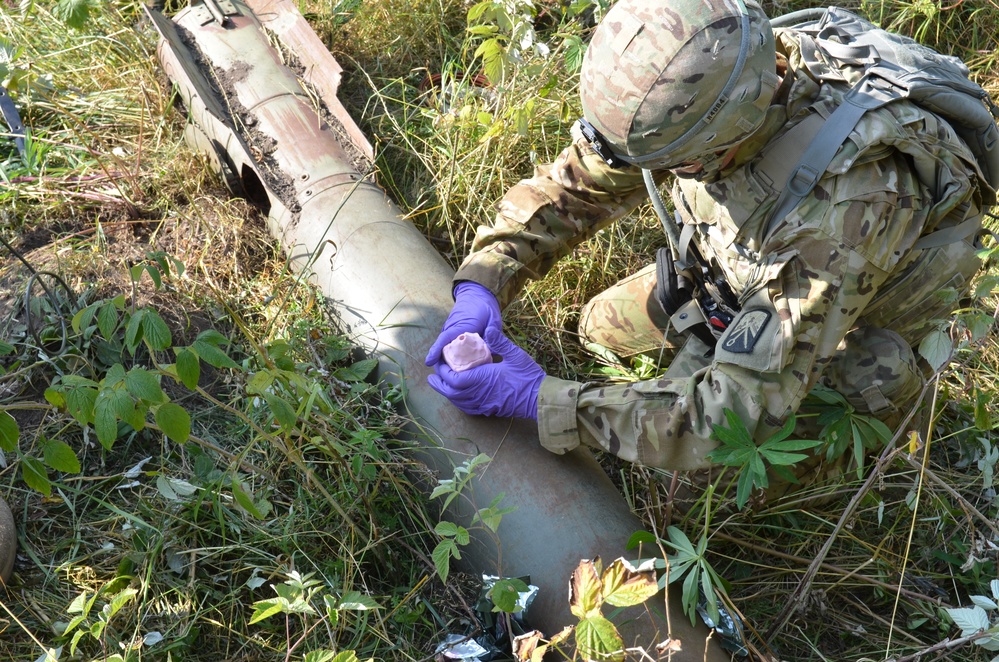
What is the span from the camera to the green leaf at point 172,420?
5.90 ft

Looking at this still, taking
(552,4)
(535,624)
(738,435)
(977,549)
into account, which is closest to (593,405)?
(738,435)

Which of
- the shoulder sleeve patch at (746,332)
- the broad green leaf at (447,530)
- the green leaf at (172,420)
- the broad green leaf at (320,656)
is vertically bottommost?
the shoulder sleeve patch at (746,332)

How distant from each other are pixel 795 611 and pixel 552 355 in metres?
1.22

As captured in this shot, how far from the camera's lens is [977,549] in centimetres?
237

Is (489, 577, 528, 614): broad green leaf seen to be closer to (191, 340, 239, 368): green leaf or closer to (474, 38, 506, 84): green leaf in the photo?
(191, 340, 239, 368): green leaf

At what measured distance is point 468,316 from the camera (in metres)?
2.48

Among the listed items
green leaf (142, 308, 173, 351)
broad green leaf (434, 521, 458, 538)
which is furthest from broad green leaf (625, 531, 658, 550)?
green leaf (142, 308, 173, 351)

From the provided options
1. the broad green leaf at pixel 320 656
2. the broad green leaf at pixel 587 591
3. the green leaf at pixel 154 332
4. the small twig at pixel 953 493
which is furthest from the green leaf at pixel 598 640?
the green leaf at pixel 154 332

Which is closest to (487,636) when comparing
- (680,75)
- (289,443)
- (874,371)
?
(289,443)

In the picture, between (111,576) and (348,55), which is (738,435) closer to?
(111,576)

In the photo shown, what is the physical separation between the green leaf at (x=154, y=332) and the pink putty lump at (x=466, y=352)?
2.45 ft

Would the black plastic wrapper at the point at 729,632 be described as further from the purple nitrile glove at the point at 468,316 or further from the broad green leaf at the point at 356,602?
the purple nitrile glove at the point at 468,316

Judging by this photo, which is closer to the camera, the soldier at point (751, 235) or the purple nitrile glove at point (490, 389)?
the soldier at point (751, 235)

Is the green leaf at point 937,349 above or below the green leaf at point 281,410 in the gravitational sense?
below
